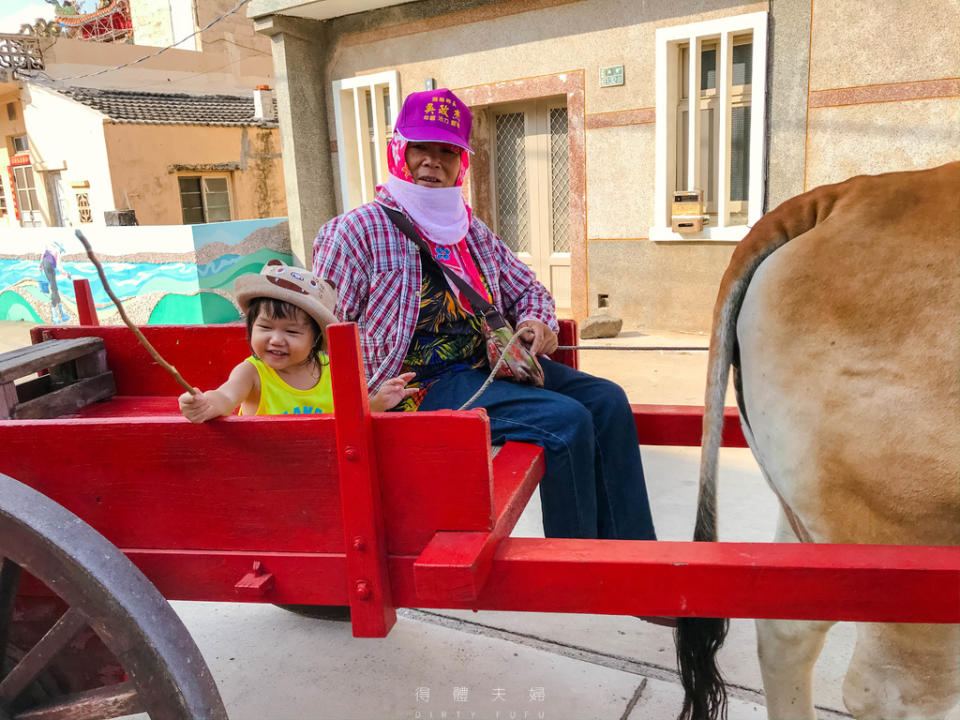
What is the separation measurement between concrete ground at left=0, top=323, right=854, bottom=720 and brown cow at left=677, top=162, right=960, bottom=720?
615 millimetres

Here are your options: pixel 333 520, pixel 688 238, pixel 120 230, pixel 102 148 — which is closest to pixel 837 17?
pixel 688 238

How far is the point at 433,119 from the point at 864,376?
1287 mm

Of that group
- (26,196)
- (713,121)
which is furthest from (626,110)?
(26,196)

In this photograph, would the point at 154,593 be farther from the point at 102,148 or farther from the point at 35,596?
the point at 102,148

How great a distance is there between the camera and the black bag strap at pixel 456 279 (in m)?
2.06

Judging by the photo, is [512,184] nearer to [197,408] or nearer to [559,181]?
[559,181]

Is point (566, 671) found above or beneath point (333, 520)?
beneath

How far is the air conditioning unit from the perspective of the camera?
252 inches

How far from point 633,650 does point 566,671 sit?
25 centimetres

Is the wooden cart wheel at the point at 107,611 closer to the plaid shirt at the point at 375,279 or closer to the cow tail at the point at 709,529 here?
the plaid shirt at the point at 375,279

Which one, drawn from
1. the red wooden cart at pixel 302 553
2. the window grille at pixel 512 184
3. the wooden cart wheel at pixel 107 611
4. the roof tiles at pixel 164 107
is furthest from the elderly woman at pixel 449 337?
the roof tiles at pixel 164 107

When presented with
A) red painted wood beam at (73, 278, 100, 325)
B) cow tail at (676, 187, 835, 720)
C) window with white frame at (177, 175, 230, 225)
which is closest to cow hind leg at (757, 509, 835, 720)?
cow tail at (676, 187, 835, 720)

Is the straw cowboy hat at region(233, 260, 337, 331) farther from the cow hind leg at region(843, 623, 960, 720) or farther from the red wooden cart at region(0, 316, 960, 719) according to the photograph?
the cow hind leg at region(843, 623, 960, 720)

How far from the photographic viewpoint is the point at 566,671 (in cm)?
230
